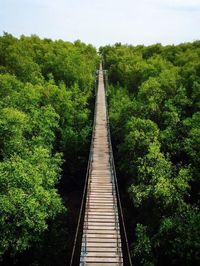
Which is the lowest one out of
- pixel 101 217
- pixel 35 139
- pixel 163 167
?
pixel 101 217

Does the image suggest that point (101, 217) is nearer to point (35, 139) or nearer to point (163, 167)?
point (163, 167)

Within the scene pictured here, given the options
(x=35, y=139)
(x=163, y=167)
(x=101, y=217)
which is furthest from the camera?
(x=35, y=139)

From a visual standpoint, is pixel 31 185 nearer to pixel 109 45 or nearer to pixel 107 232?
pixel 107 232

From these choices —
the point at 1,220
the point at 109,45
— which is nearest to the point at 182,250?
the point at 1,220

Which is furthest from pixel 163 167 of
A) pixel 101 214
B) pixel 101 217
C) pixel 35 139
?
pixel 35 139

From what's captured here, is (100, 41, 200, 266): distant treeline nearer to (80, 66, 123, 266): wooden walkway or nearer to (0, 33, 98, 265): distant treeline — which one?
(80, 66, 123, 266): wooden walkway

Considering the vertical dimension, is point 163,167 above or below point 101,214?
above

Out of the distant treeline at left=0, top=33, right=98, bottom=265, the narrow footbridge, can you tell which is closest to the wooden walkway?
the narrow footbridge

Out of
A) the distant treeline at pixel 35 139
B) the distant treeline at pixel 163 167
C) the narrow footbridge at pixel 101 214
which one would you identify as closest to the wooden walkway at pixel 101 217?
the narrow footbridge at pixel 101 214
